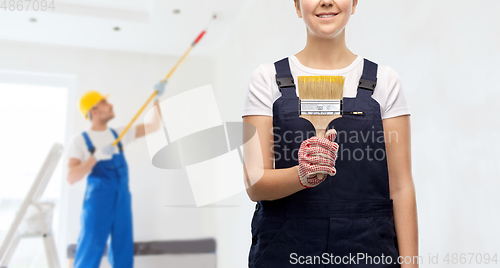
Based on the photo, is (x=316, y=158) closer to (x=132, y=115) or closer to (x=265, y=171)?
(x=265, y=171)

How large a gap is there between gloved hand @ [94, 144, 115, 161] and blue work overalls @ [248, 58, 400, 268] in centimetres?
194

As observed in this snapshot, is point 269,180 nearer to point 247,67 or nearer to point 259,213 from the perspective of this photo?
point 259,213

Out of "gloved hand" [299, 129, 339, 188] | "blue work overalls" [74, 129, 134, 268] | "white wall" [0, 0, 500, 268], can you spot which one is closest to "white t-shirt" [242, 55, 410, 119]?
"gloved hand" [299, 129, 339, 188]

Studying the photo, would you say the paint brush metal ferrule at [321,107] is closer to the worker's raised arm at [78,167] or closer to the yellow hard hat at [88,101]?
the worker's raised arm at [78,167]

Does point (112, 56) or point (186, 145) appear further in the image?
point (186, 145)

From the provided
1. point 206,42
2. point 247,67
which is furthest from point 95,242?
point 206,42

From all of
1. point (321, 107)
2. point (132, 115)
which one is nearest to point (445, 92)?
point (321, 107)

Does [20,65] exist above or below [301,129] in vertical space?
above

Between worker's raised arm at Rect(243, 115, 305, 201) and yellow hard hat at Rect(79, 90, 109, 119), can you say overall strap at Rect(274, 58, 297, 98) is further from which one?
yellow hard hat at Rect(79, 90, 109, 119)

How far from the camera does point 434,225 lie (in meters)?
0.85

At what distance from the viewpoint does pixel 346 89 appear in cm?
60

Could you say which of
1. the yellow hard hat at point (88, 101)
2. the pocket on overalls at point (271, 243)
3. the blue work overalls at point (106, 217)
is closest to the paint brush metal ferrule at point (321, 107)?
the pocket on overalls at point (271, 243)

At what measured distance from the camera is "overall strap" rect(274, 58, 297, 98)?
587 mm

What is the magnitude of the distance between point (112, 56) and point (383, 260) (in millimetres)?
2818
